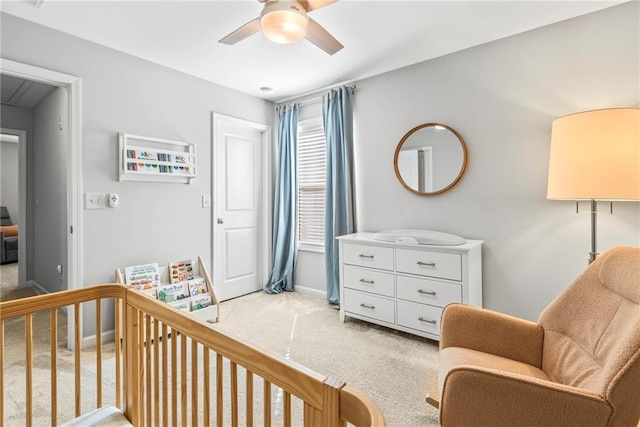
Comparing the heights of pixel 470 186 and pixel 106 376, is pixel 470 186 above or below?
above

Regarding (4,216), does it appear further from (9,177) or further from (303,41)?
(303,41)

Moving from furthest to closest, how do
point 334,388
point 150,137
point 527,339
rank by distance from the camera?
point 150,137, point 527,339, point 334,388

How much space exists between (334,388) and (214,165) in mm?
3125

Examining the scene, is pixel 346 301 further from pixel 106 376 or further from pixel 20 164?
pixel 20 164

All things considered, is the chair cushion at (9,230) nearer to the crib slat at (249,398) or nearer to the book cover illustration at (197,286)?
the book cover illustration at (197,286)

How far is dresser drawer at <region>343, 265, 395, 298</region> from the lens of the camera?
105 inches

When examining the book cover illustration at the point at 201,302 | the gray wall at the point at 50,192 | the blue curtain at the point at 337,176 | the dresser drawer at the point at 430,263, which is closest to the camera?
the dresser drawer at the point at 430,263

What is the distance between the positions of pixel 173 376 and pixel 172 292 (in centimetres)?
191

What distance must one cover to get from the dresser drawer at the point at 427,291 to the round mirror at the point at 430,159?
843 millimetres

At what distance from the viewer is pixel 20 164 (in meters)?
4.11

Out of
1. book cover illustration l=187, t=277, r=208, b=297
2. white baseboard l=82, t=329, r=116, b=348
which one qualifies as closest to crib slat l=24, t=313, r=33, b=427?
white baseboard l=82, t=329, r=116, b=348

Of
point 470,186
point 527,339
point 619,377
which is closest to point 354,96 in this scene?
point 470,186

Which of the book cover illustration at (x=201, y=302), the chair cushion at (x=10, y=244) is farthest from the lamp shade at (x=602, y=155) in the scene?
the chair cushion at (x=10, y=244)

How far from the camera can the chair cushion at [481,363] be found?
1388 mm
